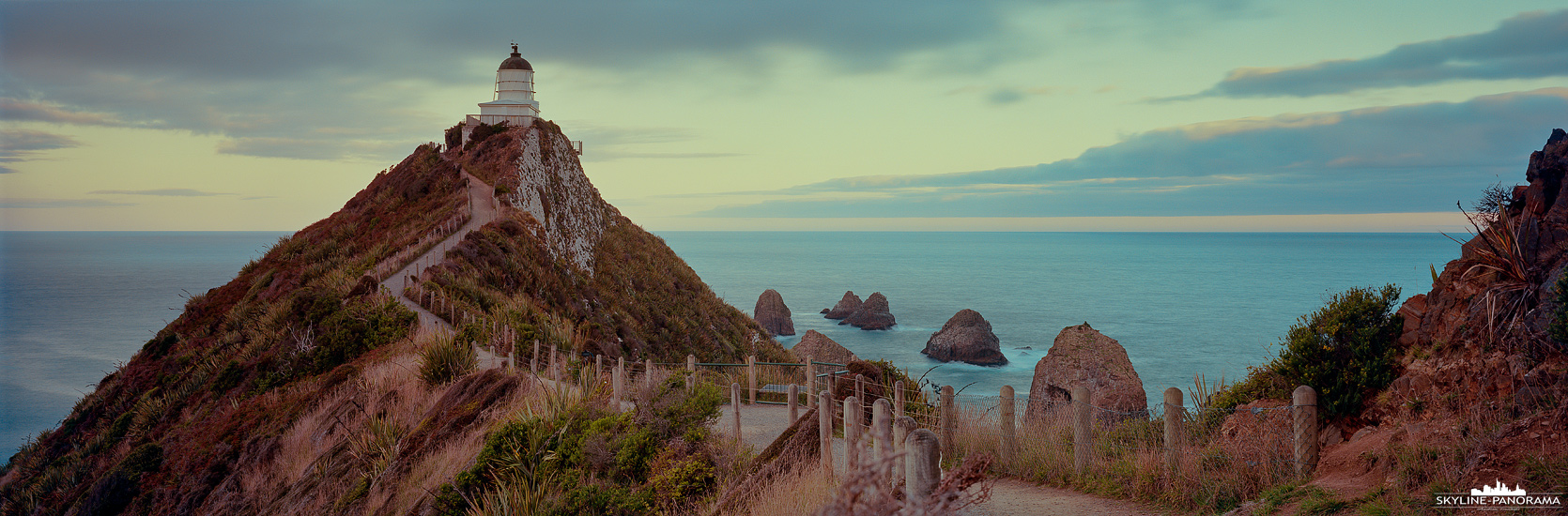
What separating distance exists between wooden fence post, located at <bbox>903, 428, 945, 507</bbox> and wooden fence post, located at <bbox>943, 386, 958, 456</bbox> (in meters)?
5.54

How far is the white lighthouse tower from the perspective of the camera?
176 feet

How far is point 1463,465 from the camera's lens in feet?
21.0

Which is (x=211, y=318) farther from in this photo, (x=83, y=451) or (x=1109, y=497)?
(x=1109, y=497)

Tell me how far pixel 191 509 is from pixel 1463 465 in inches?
682

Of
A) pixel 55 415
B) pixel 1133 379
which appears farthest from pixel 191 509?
pixel 55 415

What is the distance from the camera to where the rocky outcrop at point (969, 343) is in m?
65.2

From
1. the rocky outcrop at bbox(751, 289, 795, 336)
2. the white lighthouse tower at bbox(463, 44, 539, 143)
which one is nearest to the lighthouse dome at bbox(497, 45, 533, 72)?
the white lighthouse tower at bbox(463, 44, 539, 143)

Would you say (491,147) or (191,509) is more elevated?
(491,147)

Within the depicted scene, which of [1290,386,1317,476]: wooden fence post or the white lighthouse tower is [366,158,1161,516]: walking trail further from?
the white lighthouse tower

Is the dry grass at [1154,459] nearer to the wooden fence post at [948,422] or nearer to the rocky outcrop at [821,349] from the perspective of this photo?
the wooden fence post at [948,422]

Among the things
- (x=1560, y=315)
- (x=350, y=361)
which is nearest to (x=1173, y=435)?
(x=1560, y=315)

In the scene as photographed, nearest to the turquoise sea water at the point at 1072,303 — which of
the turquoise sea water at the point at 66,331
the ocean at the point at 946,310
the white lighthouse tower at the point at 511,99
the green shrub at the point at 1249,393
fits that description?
the ocean at the point at 946,310

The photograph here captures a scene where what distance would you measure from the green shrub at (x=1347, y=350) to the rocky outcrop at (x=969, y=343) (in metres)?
56.4

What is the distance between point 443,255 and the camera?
28250mm
